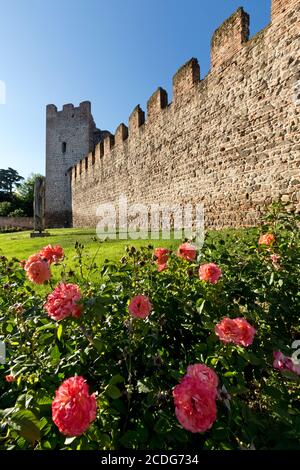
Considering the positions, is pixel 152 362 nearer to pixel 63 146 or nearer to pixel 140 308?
pixel 140 308

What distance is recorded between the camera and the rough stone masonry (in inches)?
236

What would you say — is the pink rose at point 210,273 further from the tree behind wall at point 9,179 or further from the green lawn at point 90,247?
the tree behind wall at point 9,179

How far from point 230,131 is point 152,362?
7195mm

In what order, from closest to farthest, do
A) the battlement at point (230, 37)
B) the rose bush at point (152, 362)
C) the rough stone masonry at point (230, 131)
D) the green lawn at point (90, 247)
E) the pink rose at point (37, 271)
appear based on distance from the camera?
the rose bush at point (152, 362)
the pink rose at point (37, 271)
the green lawn at point (90, 247)
the rough stone masonry at point (230, 131)
the battlement at point (230, 37)

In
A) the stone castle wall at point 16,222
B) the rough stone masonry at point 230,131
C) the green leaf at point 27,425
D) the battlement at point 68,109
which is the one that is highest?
the battlement at point 68,109

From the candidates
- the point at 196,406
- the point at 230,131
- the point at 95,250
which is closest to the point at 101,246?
the point at 95,250

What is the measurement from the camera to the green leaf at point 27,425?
2.76 feet

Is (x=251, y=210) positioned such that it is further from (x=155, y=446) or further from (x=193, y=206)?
(x=155, y=446)

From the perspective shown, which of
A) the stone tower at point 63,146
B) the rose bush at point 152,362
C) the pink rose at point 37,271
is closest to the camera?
the rose bush at point 152,362

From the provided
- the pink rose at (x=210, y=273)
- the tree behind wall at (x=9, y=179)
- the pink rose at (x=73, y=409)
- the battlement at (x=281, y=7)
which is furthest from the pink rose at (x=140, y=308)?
the tree behind wall at (x=9, y=179)
